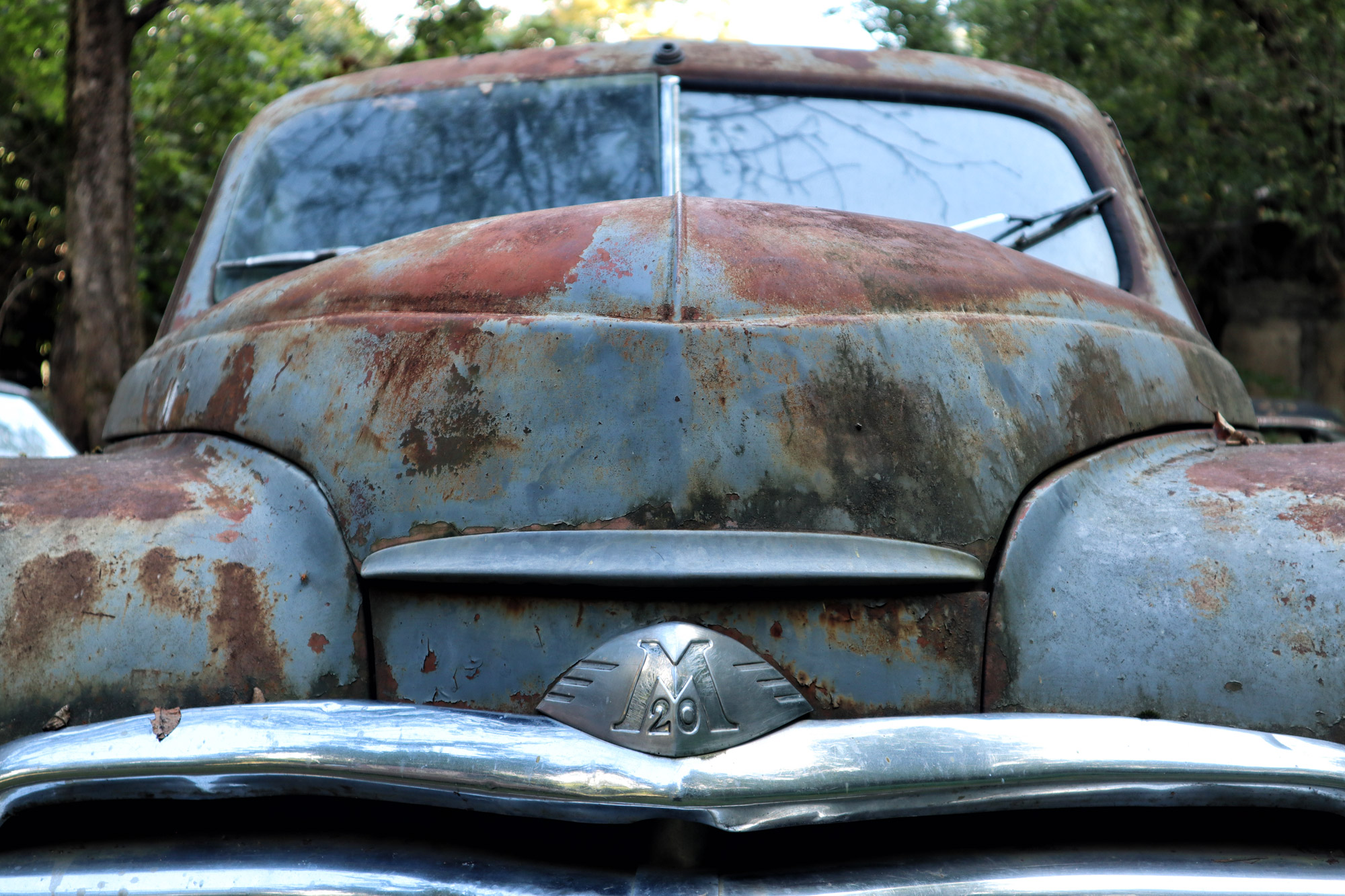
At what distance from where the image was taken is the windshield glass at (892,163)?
2404 mm

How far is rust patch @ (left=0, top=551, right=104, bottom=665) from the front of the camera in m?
1.29

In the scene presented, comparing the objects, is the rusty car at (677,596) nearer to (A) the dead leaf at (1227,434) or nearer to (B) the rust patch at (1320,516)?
(B) the rust patch at (1320,516)

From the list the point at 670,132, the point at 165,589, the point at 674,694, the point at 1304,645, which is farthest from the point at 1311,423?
the point at 165,589

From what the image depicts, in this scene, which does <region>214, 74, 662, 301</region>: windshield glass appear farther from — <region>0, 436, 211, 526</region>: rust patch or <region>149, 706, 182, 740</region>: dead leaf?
<region>149, 706, 182, 740</region>: dead leaf

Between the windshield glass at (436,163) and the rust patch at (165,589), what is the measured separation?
1.14 m

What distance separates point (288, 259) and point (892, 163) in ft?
4.53

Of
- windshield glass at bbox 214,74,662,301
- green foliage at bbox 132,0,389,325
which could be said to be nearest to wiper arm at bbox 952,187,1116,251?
windshield glass at bbox 214,74,662,301

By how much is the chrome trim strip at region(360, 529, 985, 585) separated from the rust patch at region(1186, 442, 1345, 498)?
0.42 m

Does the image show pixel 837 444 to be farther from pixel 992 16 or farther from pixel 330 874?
pixel 992 16

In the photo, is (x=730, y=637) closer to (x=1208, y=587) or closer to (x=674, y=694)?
(x=674, y=694)

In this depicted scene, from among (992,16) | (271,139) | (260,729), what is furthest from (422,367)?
(992,16)

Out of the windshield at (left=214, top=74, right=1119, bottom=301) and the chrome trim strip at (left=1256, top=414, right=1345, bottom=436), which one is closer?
the windshield at (left=214, top=74, right=1119, bottom=301)

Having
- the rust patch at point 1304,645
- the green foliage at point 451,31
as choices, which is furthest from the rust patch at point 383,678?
the green foliage at point 451,31

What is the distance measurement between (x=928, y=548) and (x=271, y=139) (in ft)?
Result: 6.89
